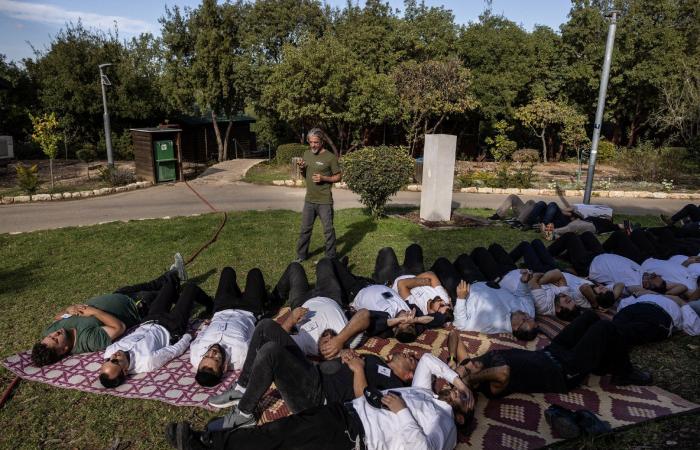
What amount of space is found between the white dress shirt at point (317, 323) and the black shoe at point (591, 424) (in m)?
2.13

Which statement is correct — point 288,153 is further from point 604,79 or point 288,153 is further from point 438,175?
point 604,79

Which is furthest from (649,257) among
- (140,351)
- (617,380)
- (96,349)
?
(96,349)

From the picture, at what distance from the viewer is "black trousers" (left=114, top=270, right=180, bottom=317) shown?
5664 millimetres

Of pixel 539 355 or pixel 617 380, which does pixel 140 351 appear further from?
pixel 617 380

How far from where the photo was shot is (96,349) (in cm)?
486

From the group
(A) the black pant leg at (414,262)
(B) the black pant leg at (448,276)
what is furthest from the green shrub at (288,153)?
(B) the black pant leg at (448,276)

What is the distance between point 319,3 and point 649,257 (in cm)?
2292

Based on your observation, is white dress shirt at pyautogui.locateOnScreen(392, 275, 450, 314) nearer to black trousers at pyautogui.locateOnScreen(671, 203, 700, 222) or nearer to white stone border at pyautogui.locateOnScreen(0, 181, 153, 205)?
black trousers at pyautogui.locateOnScreen(671, 203, 700, 222)

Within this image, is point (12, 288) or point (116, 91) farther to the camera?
point (116, 91)

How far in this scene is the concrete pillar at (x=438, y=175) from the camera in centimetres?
1030

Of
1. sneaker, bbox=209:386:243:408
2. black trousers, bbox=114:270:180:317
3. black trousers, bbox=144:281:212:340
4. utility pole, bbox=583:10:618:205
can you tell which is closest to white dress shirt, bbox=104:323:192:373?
black trousers, bbox=144:281:212:340

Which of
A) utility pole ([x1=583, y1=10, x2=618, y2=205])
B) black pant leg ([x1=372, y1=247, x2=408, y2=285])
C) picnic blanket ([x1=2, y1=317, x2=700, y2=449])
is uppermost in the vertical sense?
utility pole ([x1=583, y1=10, x2=618, y2=205])

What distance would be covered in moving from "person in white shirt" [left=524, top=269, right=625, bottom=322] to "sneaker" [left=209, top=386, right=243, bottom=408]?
373 cm

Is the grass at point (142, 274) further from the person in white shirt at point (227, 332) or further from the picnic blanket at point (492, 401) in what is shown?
the person in white shirt at point (227, 332)
